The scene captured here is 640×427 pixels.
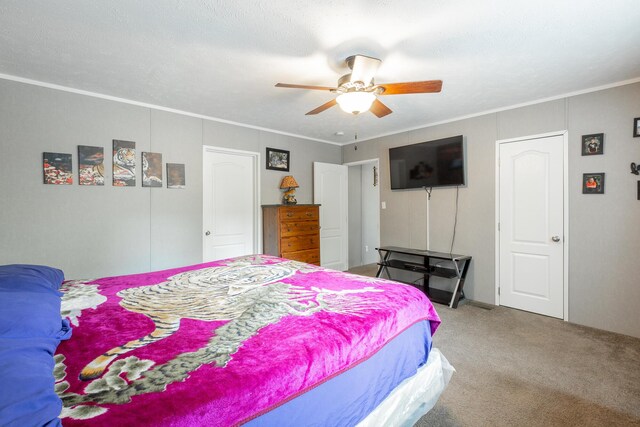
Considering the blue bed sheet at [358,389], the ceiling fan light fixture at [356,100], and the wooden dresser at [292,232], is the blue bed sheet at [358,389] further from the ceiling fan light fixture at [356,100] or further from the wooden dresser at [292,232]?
the wooden dresser at [292,232]

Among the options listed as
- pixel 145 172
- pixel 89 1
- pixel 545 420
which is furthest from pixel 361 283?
pixel 145 172

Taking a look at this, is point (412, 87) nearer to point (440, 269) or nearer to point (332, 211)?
point (440, 269)

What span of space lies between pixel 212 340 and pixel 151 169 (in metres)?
2.98

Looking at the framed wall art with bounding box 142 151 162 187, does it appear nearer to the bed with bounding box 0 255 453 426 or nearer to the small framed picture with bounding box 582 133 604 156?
the bed with bounding box 0 255 453 426

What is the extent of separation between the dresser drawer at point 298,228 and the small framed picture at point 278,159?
0.91 m

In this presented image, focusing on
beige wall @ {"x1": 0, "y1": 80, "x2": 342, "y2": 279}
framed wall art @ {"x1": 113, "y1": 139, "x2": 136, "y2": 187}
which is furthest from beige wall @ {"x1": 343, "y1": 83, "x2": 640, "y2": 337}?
framed wall art @ {"x1": 113, "y1": 139, "x2": 136, "y2": 187}

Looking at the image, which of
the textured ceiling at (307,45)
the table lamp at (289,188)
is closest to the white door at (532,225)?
the textured ceiling at (307,45)

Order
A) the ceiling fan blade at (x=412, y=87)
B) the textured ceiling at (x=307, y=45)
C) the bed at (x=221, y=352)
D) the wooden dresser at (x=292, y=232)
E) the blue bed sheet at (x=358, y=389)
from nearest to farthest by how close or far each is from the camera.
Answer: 1. the bed at (x=221, y=352)
2. the blue bed sheet at (x=358, y=389)
3. the textured ceiling at (x=307, y=45)
4. the ceiling fan blade at (x=412, y=87)
5. the wooden dresser at (x=292, y=232)

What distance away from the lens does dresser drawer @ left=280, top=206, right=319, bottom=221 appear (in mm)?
4348

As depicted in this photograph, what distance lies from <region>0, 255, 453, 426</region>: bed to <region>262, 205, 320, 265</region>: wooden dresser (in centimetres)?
223

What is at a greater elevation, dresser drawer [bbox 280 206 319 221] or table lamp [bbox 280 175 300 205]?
table lamp [bbox 280 175 300 205]

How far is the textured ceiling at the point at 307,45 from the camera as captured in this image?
5.99 ft

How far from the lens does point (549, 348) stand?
106 inches

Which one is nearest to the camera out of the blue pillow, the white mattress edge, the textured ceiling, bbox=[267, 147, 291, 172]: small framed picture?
the blue pillow
